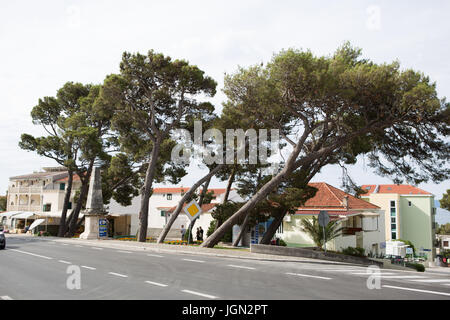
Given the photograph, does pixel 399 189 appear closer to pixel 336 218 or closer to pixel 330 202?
pixel 330 202

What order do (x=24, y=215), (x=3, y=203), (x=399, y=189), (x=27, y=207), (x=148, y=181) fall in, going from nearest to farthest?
(x=148, y=181) → (x=24, y=215) → (x=27, y=207) → (x=399, y=189) → (x=3, y=203)

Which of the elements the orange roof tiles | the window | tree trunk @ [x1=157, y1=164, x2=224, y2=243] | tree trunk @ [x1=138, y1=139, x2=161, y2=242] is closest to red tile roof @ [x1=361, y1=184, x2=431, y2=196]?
the window

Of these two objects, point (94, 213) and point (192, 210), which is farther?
point (94, 213)

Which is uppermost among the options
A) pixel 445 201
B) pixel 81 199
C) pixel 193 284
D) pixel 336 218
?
pixel 445 201

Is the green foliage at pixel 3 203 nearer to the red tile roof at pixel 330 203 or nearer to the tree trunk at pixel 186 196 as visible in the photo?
the tree trunk at pixel 186 196

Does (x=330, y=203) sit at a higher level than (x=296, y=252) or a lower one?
higher

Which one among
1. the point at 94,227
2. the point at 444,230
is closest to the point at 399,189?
the point at 444,230

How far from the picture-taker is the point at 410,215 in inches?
2849

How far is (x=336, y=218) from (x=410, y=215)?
5050 cm
